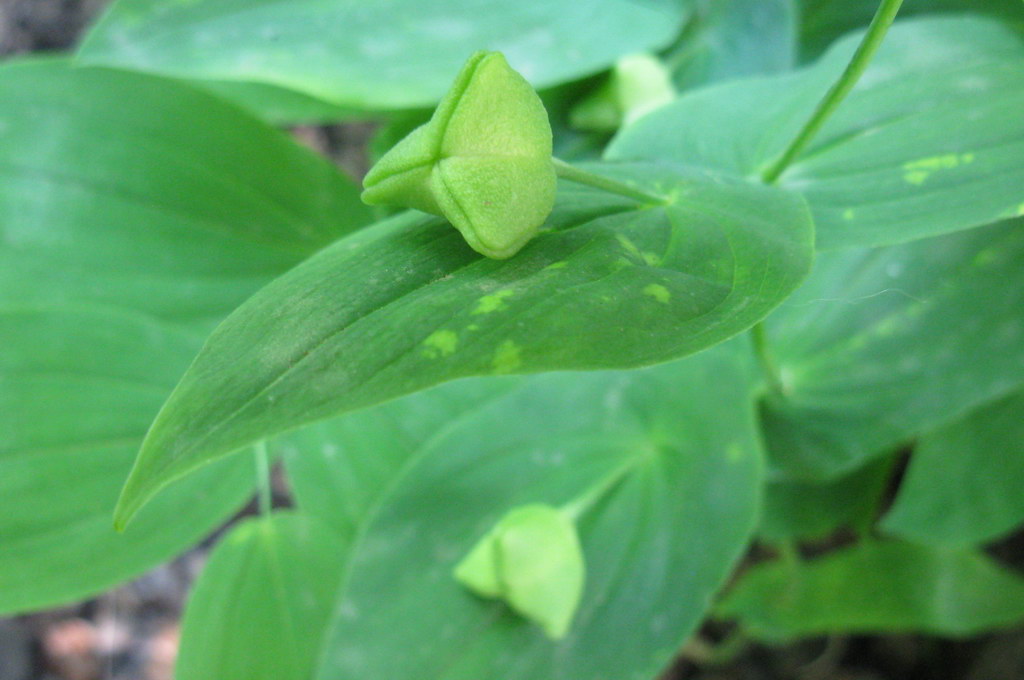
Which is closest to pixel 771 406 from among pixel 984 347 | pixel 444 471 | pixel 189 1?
pixel 984 347

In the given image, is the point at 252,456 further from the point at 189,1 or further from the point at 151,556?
the point at 189,1

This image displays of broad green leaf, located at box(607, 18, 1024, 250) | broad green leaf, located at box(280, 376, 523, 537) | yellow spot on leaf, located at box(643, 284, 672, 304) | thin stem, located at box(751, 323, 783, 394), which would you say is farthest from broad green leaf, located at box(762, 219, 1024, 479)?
yellow spot on leaf, located at box(643, 284, 672, 304)

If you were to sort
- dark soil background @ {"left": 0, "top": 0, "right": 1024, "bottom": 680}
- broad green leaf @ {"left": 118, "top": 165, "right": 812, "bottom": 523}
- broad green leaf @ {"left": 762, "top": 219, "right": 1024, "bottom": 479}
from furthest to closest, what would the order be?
dark soil background @ {"left": 0, "top": 0, "right": 1024, "bottom": 680}
broad green leaf @ {"left": 762, "top": 219, "right": 1024, "bottom": 479}
broad green leaf @ {"left": 118, "top": 165, "right": 812, "bottom": 523}

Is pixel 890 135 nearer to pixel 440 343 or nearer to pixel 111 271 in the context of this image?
pixel 440 343

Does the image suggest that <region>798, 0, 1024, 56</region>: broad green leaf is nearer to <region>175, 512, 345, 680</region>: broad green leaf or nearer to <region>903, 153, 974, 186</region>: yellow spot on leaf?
<region>903, 153, 974, 186</region>: yellow spot on leaf

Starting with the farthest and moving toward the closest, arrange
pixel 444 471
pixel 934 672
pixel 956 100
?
pixel 934 672 → pixel 444 471 → pixel 956 100

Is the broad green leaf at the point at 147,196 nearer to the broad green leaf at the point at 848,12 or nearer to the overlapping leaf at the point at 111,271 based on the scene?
the overlapping leaf at the point at 111,271
